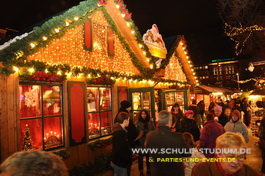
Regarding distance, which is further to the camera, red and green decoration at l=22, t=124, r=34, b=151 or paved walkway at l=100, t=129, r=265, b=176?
paved walkway at l=100, t=129, r=265, b=176

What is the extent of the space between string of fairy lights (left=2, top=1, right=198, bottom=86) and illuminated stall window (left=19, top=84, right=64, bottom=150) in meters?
0.62

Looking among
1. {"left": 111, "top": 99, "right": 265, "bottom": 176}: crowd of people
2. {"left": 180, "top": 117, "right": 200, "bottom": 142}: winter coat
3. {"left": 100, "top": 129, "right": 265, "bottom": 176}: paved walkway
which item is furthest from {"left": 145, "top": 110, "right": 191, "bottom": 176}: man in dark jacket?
{"left": 100, "top": 129, "right": 265, "bottom": 176}: paved walkway

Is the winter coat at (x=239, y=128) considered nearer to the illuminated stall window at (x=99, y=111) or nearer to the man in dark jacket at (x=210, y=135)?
the man in dark jacket at (x=210, y=135)

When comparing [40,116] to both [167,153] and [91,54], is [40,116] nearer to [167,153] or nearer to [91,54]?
[91,54]

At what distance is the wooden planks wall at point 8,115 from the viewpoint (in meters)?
5.19

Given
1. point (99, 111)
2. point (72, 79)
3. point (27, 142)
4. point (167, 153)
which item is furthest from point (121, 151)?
point (99, 111)

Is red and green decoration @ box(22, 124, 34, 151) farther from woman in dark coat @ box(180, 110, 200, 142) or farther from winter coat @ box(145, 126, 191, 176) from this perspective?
woman in dark coat @ box(180, 110, 200, 142)

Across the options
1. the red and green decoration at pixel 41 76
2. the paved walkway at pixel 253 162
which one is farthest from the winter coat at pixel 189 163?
the red and green decoration at pixel 41 76

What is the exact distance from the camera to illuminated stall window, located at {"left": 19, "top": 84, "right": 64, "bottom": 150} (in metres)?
5.89

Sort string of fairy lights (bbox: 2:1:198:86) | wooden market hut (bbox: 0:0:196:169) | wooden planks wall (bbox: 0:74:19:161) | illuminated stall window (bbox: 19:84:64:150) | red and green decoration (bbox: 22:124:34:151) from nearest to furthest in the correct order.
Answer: wooden planks wall (bbox: 0:74:19:161), wooden market hut (bbox: 0:0:196:169), red and green decoration (bbox: 22:124:34:151), illuminated stall window (bbox: 19:84:64:150), string of fairy lights (bbox: 2:1:198:86)

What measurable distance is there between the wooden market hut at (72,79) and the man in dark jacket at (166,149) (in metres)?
3.54

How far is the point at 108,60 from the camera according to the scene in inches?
341

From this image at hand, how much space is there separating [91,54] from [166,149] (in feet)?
17.0

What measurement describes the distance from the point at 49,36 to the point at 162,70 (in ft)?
21.7
